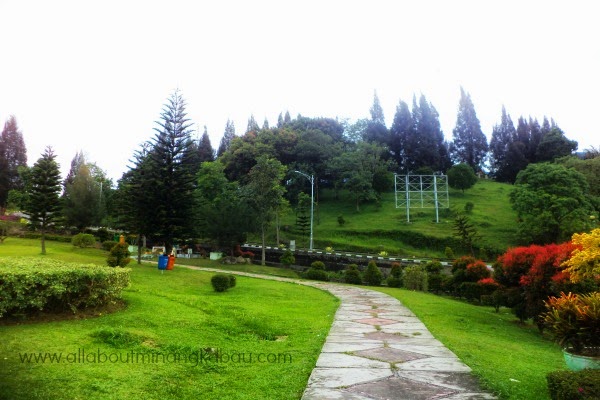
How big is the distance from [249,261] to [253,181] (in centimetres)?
523

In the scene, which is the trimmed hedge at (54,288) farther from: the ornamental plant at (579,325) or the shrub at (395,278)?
the shrub at (395,278)

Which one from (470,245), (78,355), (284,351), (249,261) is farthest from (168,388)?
(470,245)

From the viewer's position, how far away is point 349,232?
41.4 meters

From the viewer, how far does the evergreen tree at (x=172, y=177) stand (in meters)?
21.4

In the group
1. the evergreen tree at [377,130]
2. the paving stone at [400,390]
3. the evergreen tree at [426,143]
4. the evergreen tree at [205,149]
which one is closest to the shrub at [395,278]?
the paving stone at [400,390]

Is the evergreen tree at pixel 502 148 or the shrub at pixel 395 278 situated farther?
the evergreen tree at pixel 502 148

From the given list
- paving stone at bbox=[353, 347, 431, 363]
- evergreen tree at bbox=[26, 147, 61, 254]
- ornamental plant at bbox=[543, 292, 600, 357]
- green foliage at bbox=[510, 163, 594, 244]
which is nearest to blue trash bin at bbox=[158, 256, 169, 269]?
evergreen tree at bbox=[26, 147, 61, 254]

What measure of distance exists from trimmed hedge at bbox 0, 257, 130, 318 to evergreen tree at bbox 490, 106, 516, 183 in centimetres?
6278

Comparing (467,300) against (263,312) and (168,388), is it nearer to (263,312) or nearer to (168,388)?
(263,312)

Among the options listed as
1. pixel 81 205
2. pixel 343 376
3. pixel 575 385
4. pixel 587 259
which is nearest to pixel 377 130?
pixel 81 205

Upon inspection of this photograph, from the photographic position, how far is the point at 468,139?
64062 millimetres

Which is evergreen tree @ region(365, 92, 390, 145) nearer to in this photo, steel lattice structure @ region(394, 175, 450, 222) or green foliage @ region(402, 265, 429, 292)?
steel lattice structure @ region(394, 175, 450, 222)

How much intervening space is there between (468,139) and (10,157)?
192ft

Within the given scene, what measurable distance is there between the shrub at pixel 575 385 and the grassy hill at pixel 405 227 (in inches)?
1289
